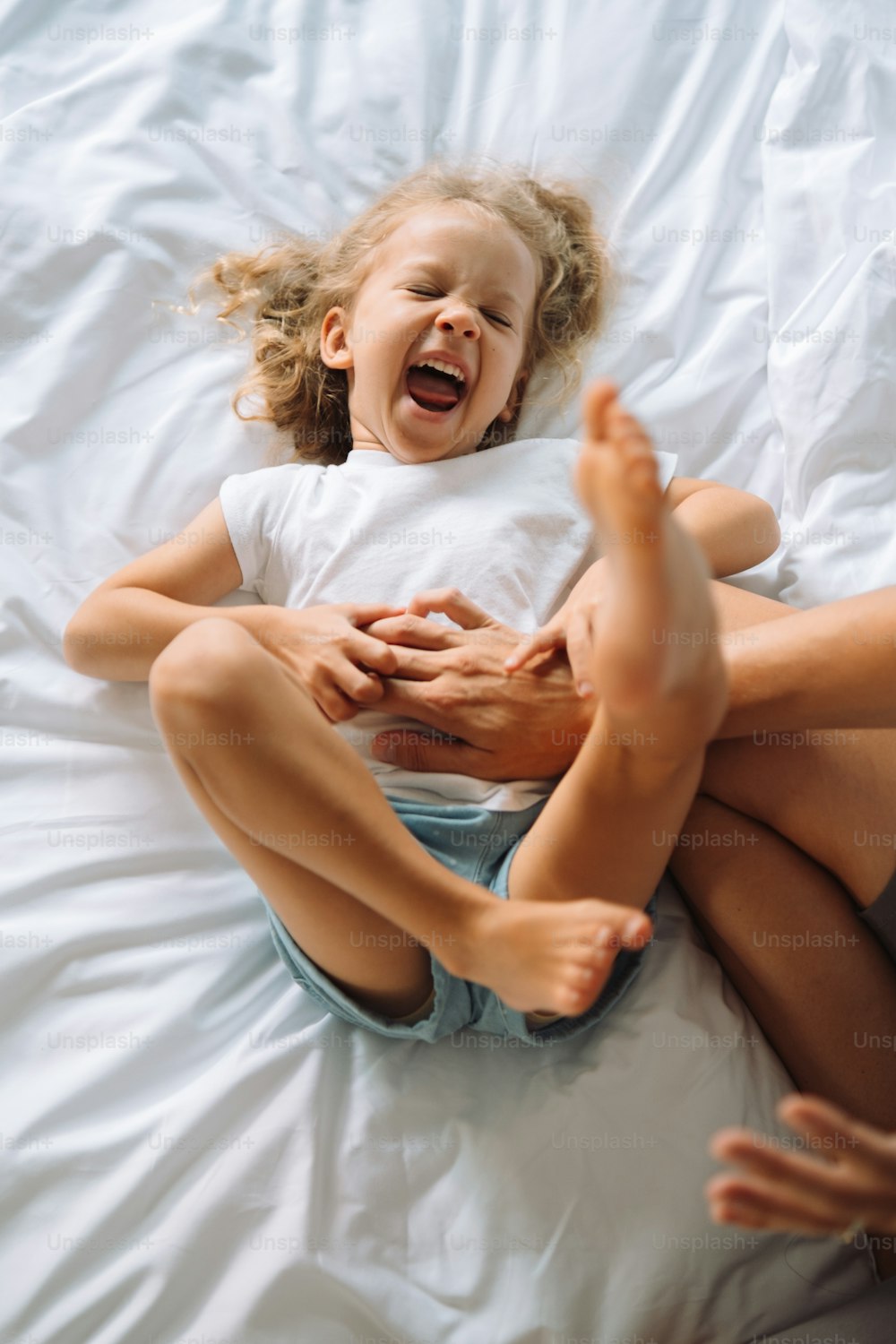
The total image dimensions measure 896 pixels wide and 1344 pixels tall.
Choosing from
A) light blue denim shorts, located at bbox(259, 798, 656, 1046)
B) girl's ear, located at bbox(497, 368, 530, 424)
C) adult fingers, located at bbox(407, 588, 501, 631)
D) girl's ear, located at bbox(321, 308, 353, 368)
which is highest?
girl's ear, located at bbox(321, 308, 353, 368)

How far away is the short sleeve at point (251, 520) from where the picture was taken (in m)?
1.21

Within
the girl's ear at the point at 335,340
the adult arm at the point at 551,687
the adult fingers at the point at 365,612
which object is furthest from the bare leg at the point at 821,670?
the girl's ear at the point at 335,340

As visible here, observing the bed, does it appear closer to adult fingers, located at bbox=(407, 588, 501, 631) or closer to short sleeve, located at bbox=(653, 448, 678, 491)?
Result: short sleeve, located at bbox=(653, 448, 678, 491)

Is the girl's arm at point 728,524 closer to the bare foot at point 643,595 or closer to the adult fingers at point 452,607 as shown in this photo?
the adult fingers at point 452,607

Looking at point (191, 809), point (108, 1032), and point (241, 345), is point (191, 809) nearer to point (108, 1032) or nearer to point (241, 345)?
point (108, 1032)

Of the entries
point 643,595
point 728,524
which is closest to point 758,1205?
point 643,595

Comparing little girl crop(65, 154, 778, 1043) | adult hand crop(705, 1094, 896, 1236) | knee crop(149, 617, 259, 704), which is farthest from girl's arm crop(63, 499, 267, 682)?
adult hand crop(705, 1094, 896, 1236)

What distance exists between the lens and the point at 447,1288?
914 mm

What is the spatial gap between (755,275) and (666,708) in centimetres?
89

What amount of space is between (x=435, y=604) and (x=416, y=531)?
0.17 meters

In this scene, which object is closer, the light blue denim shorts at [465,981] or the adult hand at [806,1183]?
the adult hand at [806,1183]

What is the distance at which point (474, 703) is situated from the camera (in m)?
1.03

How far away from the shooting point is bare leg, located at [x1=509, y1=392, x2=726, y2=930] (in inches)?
27.5

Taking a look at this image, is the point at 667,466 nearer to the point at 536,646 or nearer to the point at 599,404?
the point at 536,646
